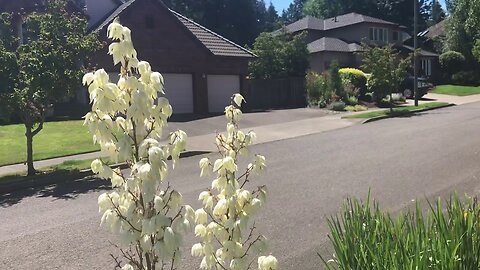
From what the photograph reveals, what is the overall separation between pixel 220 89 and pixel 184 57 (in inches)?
118

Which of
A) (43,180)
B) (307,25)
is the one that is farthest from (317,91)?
(307,25)

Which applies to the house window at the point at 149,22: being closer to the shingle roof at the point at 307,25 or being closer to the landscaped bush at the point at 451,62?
the shingle roof at the point at 307,25

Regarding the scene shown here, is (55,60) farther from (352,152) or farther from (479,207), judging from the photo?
(479,207)

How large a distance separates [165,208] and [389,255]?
4.43ft

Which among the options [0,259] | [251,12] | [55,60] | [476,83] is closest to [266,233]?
[0,259]

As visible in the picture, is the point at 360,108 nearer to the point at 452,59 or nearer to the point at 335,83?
the point at 335,83

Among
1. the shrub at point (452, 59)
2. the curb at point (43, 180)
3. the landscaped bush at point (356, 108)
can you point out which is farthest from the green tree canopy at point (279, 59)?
the curb at point (43, 180)

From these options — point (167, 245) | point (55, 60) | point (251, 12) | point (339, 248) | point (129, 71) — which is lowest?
point (339, 248)

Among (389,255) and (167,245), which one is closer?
(167,245)

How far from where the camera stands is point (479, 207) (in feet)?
12.0

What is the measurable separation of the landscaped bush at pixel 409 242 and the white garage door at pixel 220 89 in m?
25.0

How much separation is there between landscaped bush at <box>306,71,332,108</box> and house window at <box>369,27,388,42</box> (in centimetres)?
2484

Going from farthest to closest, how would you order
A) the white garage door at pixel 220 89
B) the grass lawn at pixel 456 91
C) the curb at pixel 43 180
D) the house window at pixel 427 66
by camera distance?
the house window at pixel 427 66
the grass lawn at pixel 456 91
the white garage door at pixel 220 89
the curb at pixel 43 180

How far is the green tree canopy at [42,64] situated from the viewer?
40.3ft
